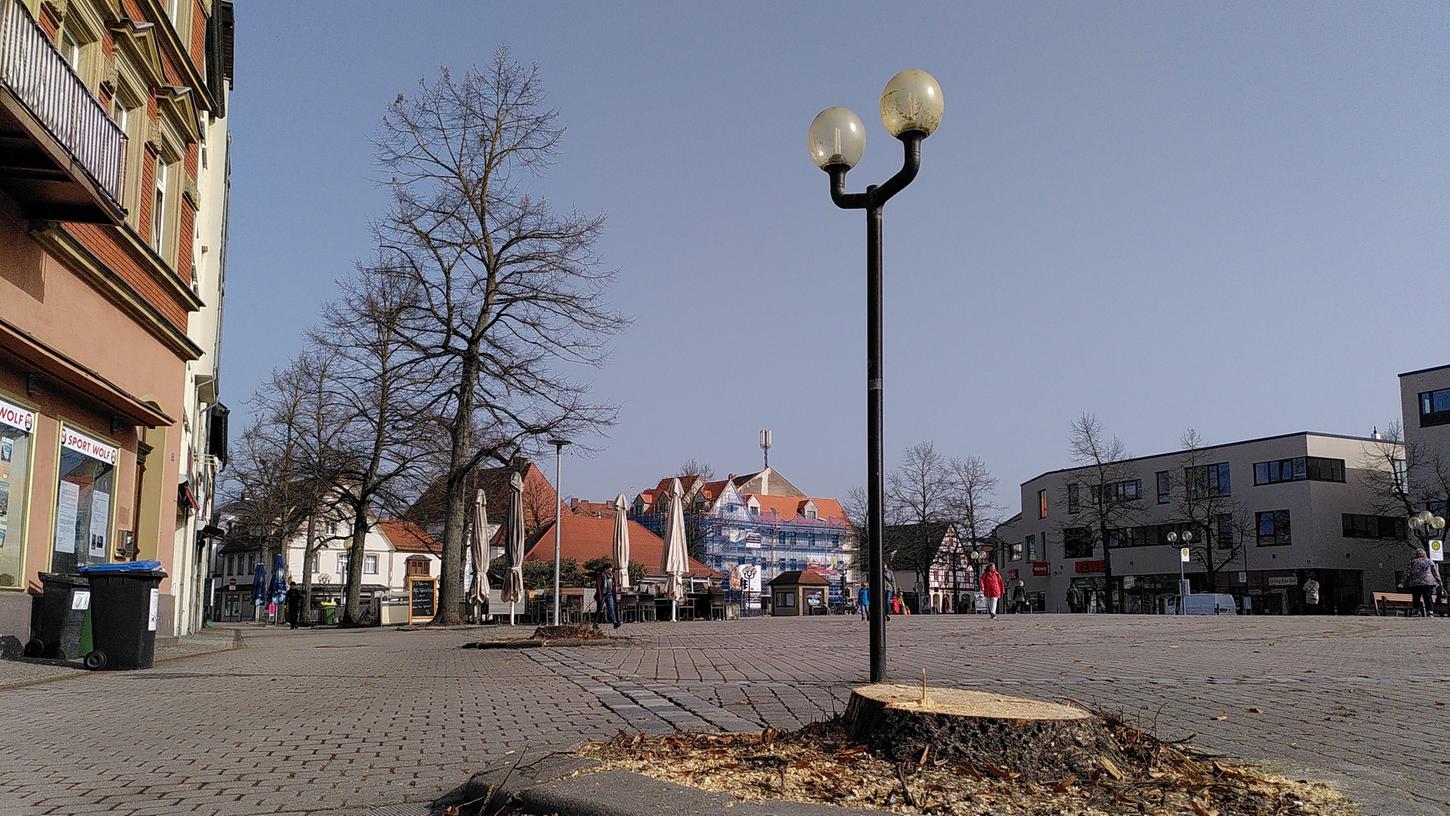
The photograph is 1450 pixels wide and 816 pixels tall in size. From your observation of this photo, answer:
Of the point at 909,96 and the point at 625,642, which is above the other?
the point at 909,96

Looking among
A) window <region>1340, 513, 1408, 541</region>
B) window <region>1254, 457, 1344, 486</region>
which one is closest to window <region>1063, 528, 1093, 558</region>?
window <region>1254, 457, 1344, 486</region>

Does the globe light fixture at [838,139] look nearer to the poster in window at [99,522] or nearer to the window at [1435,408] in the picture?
the poster in window at [99,522]

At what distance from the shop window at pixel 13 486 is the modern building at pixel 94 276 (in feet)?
0.09

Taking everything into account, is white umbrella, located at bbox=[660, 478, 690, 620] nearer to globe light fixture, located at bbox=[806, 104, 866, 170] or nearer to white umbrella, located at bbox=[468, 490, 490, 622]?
white umbrella, located at bbox=[468, 490, 490, 622]

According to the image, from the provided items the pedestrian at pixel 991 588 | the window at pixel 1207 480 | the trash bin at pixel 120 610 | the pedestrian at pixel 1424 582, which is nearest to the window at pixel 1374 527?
the window at pixel 1207 480

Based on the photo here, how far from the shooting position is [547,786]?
430cm

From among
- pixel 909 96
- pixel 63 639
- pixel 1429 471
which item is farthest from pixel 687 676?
pixel 1429 471

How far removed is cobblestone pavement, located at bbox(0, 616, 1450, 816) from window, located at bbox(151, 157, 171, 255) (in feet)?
25.4

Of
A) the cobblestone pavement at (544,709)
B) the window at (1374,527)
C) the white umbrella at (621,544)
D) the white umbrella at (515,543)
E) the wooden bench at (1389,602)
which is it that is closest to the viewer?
the cobblestone pavement at (544,709)

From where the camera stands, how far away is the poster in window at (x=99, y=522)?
55.1ft

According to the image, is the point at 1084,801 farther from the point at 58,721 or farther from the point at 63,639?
the point at 63,639

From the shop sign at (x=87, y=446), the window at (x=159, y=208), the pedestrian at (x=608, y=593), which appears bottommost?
the pedestrian at (x=608, y=593)

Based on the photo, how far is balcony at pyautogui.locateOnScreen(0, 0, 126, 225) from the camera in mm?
11734

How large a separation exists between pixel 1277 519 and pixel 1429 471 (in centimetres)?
884
